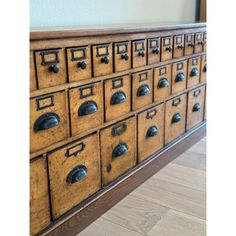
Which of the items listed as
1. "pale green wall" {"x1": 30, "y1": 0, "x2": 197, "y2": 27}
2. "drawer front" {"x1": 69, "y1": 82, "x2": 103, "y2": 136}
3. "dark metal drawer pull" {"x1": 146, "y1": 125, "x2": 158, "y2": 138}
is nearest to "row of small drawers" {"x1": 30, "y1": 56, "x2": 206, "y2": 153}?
"drawer front" {"x1": 69, "y1": 82, "x2": 103, "y2": 136}

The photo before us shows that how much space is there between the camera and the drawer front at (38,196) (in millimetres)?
1162

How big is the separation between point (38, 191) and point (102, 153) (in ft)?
1.27

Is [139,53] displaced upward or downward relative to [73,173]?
upward

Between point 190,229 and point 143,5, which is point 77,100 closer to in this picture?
point 190,229

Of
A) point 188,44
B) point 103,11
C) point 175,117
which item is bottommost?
point 175,117

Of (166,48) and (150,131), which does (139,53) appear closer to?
(166,48)

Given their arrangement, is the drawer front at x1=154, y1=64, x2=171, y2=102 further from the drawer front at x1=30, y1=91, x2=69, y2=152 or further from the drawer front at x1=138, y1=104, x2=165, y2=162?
the drawer front at x1=30, y1=91, x2=69, y2=152

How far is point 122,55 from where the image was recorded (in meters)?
1.48

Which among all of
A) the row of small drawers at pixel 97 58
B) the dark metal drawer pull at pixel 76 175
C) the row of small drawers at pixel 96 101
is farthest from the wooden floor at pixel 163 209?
the row of small drawers at pixel 97 58

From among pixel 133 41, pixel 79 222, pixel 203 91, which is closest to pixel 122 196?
pixel 79 222

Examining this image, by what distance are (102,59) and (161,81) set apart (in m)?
0.56

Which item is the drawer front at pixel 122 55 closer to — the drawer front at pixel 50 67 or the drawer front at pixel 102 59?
the drawer front at pixel 102 59

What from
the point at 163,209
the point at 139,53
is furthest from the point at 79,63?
the point at 163,209

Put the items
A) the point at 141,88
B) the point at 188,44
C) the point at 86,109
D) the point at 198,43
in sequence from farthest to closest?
the point at 198,43 → the point at 188,44 → the point at 141,88 → the point at 86,109
